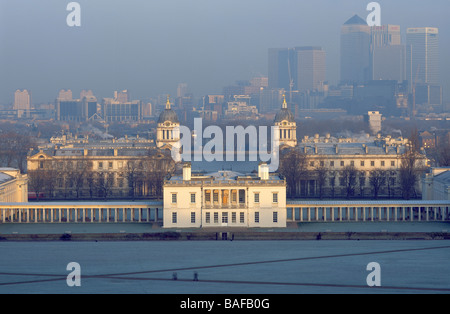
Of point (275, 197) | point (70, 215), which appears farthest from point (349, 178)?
point (70, 215)

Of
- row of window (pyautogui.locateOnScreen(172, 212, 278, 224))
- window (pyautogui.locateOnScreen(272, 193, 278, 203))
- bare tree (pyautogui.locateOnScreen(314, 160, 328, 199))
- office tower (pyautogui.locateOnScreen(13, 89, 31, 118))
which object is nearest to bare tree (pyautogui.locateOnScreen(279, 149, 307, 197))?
bare tree (pyautogui.locateOnScreen(314, 160, 328, 199))

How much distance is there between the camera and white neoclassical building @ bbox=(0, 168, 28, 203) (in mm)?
43438

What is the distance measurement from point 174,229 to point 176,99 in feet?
496

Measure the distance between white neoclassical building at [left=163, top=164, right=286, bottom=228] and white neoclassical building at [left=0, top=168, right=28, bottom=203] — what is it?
7.70 metres

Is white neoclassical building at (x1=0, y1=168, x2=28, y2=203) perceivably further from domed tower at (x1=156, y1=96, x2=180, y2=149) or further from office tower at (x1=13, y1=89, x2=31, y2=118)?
office tower at (x1=13, y1=89, x2=31, y2=118)

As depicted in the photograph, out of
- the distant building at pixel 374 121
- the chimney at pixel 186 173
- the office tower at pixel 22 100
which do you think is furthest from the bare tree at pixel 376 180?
the office tower at pixel 22 100

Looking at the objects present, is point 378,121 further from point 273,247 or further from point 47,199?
point 273,247

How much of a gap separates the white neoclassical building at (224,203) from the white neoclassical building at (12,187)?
7.70m

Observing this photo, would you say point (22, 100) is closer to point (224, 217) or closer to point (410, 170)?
point (410, 170)

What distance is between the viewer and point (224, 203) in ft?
129

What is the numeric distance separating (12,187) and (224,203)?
10247 millimetres
